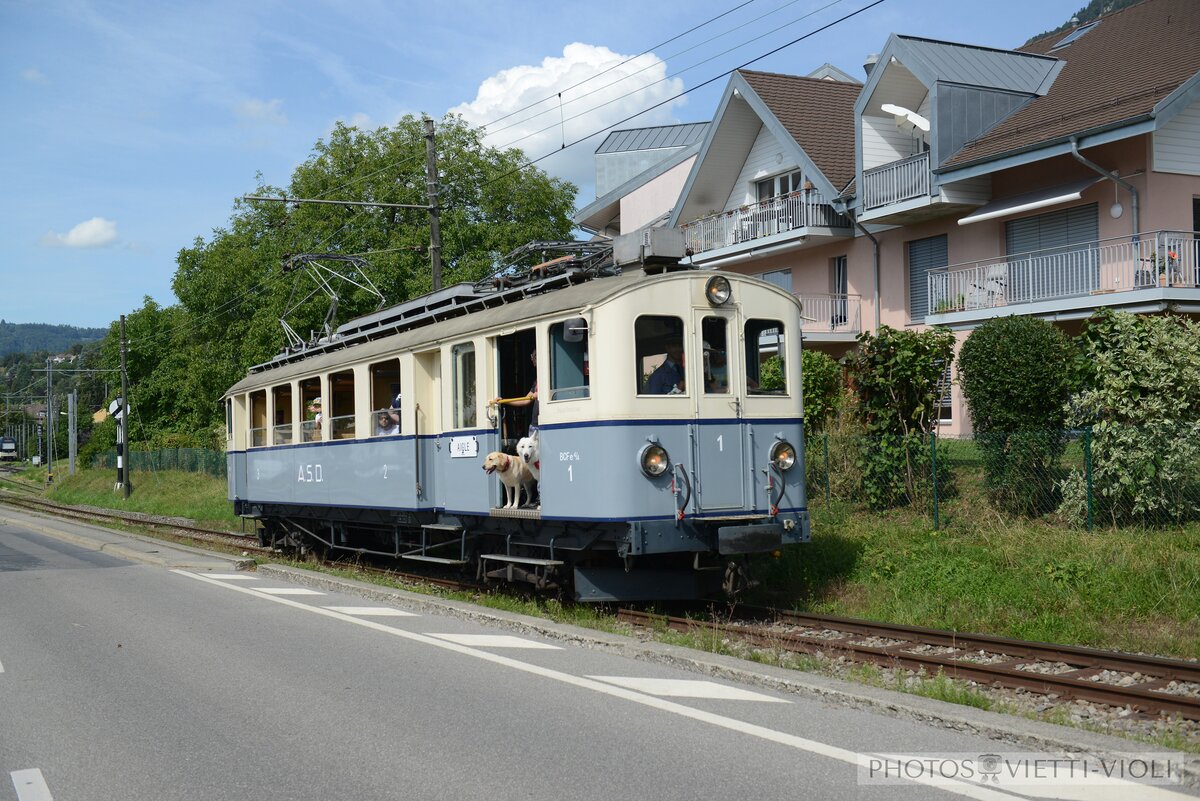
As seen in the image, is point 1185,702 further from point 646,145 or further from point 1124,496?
point 646,145

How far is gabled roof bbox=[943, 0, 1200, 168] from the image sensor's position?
2009 centimetres

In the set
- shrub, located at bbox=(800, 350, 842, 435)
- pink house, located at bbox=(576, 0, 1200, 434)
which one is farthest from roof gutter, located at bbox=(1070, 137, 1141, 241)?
shrub, located at bbox=(800, 350, 842, 435)

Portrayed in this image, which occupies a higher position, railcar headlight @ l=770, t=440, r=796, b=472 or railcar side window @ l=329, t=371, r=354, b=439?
railcar side window @ l=329, t=371, r=354, b=439

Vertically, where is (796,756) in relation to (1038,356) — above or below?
below

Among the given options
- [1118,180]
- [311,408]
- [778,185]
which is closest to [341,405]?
[311,408]

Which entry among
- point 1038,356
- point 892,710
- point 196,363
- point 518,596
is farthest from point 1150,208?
point 196,363

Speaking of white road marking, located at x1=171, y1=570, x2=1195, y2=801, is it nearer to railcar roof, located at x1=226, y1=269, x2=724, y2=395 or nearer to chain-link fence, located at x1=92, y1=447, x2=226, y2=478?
railcar roof, located at x1=226, y1=269, x2=724, y2=395

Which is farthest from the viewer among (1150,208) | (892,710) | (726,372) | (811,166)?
(811,166)

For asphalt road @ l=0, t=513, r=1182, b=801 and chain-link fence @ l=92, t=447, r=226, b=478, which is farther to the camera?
chain-link fence @ l=92, t=447, r=226, b=478

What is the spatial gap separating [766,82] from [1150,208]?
12.2 metres

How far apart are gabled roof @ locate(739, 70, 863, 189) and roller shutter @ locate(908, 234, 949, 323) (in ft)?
8.91

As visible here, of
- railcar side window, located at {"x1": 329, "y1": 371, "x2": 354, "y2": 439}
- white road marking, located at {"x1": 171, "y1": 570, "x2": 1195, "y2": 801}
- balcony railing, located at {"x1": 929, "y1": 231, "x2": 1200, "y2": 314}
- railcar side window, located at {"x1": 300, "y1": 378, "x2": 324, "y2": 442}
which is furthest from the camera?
balcony railing, located at {"x1": 929, "y1": 231, "x2": 1200, "y2": 314}

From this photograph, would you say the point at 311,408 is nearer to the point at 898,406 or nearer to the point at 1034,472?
the point at 898,406

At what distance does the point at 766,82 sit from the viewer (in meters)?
29.8
